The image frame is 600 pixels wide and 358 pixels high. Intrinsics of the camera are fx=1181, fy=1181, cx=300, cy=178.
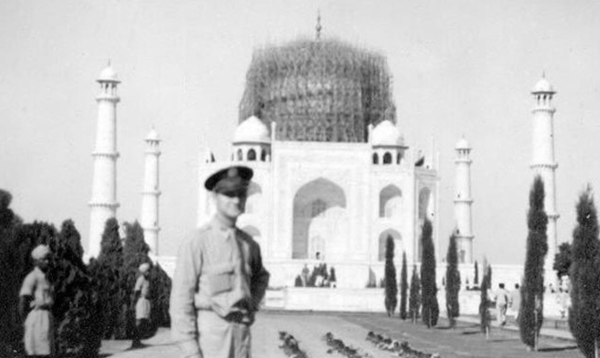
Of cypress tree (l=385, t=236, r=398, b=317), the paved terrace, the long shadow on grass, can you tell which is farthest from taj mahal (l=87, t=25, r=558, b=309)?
the long shadow on grass

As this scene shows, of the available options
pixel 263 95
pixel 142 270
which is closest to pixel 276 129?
pixel 263 95

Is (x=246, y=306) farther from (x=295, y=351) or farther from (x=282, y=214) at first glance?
(x=282, y=214)

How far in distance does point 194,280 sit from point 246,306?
0.22 m

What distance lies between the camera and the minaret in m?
49.1

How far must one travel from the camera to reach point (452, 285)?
21906mm

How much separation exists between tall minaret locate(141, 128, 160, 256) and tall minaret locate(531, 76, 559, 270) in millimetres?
15220

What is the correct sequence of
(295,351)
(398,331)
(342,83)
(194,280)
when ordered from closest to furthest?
(194,280) → (295,351) → (398,331) → (342,83)

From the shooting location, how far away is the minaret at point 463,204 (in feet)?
161

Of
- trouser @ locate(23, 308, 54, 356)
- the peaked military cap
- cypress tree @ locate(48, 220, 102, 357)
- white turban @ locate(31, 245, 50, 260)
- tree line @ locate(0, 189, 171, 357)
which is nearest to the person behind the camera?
the peaked military cap

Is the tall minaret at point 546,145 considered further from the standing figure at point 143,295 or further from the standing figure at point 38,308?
the standing figure at point 38,308

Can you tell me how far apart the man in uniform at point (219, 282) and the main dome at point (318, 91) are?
150 ft

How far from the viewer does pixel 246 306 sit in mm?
4195

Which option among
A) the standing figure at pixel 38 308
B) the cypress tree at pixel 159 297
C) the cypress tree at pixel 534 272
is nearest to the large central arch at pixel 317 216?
the cypress tree at pixel 159 297

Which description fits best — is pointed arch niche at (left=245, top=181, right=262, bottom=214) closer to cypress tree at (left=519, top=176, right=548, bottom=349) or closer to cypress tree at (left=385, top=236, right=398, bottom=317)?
cypress tree at (left=385, top=236, right=398, bottom=317)
